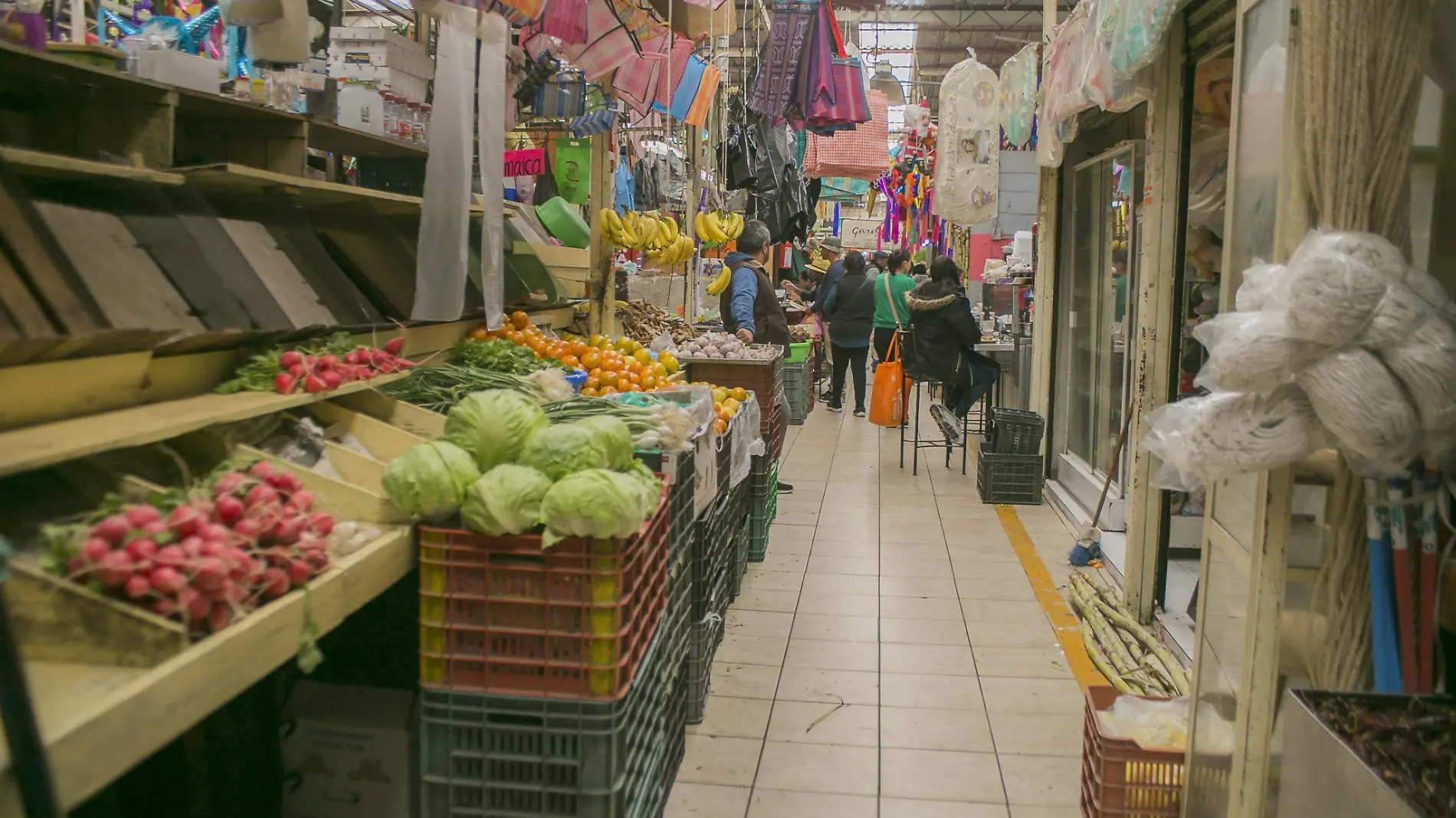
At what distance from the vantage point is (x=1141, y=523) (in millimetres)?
5203

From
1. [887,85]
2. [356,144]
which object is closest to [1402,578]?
[356,144]

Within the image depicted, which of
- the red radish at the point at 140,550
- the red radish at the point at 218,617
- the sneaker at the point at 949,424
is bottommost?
the sneaker at the point at 949,424

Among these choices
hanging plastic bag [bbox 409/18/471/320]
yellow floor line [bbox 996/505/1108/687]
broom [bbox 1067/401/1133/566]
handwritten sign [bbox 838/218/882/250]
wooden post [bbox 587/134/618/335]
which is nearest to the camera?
hanging plastic bag [bbox 409/18/471/320]

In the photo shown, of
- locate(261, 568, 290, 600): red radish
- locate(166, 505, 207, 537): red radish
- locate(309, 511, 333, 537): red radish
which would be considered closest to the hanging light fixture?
locate(309, 511, 333, 537): red radish

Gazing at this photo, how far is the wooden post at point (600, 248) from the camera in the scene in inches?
249

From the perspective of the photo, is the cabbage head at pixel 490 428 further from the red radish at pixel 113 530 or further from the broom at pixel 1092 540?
the broom at pixel 1092 540

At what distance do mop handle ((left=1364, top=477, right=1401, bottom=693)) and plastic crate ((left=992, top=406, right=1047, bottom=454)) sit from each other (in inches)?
231

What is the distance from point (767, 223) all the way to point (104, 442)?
10186mm

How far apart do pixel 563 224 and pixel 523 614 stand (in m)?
4.18

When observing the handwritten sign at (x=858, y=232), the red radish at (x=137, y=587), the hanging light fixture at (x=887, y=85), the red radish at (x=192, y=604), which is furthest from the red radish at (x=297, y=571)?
the handwritten sign at (x=858, y=232)

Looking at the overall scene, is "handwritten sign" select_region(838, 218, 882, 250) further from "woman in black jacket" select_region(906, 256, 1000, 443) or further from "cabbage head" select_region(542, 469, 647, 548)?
"cabbage head" select_region(542, 469, 647, 548)

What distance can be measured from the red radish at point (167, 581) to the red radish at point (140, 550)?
3 centimetres

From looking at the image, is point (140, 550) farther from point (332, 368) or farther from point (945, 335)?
point (945, 335)

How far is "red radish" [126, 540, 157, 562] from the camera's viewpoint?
1848 millimetres
